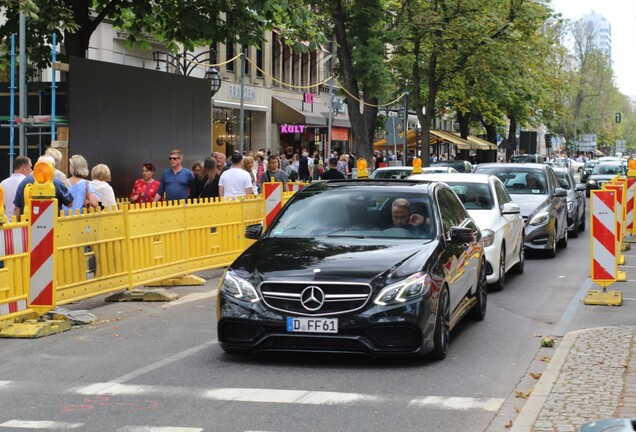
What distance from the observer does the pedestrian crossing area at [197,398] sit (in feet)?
24.5

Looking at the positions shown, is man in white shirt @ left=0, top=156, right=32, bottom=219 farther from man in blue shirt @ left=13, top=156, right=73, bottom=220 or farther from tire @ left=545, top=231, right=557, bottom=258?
tire @ left=545, top=231, right=557, bottom=258

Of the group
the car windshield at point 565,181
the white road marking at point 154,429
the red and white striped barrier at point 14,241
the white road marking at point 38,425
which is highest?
the car windshield at point 565,181

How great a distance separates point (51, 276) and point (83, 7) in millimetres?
10573

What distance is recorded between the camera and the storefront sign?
46.7 metres

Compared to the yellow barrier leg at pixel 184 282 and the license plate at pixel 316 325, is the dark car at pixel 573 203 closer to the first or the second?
the yellow barrier leg at pixel 184 282

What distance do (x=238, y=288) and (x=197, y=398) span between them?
1500 millimetres

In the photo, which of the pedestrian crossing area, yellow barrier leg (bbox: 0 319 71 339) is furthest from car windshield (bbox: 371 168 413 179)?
the pedestrian crossing area

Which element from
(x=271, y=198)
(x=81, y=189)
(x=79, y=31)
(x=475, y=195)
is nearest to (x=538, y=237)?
(x=475, y=195)

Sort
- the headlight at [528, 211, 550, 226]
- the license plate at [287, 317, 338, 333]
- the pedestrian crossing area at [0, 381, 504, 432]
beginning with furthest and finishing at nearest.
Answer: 1. the headlight at [528, 211, 550, 226]
2. the license plate at [287, 317, 338, 333]
3. the pedestrian crossing area at [0, 381, 504, 432]

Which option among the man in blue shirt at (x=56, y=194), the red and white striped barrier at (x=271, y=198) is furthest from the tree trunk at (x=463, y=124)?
the man in blue shirt at (x=56, y=194)

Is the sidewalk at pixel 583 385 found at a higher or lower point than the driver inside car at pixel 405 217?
lower

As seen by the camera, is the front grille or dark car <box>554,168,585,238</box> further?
dark car <box>554,168,585,238</box>

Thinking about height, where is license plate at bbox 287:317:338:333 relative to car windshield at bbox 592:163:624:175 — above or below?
below

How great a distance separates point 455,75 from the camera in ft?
139
